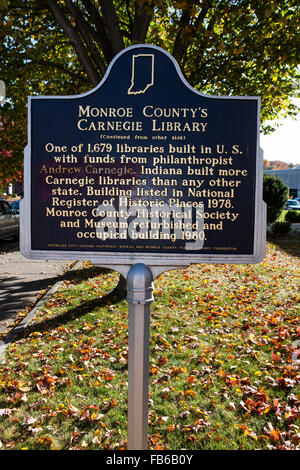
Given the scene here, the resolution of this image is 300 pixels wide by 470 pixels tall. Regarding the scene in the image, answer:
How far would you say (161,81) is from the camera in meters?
2.86

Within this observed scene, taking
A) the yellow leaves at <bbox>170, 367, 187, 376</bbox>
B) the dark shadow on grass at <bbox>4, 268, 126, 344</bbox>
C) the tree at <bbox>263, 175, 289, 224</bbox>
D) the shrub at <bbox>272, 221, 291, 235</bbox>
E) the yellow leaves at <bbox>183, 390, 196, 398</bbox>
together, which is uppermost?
the tree at <bbox>263, 175, 289, 224</bbox>

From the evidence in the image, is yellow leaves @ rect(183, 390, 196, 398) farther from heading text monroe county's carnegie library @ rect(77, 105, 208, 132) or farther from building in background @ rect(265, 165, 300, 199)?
building in background @ rect(265, 165, 300, 199)

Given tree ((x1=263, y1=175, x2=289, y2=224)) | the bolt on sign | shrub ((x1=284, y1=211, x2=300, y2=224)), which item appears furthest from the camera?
shrub ((x1=284, y1=211, x2=300, y2=224))

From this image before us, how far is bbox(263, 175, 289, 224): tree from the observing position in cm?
1906

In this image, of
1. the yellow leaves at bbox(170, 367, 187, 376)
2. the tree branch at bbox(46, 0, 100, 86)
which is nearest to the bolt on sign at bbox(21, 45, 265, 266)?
the yellow leaves at bbox(170, 367, 187, 376)

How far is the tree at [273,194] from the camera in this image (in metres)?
19.1

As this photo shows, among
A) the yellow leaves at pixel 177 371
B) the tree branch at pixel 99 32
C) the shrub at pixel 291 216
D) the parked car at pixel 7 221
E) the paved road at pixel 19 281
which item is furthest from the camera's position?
the shrub at pixel 291 216

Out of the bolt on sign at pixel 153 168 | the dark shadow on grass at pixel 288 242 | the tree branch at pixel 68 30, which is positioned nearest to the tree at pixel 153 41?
the tree branch at pixel 68 30

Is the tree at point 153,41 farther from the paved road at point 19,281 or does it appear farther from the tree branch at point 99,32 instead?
the paved road at point 19,281

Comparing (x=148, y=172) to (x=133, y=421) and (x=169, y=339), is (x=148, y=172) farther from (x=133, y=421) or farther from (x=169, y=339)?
(x=169, y=339)

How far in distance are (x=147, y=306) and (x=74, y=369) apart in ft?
7.84

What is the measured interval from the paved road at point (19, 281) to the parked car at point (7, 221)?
74.0 inches

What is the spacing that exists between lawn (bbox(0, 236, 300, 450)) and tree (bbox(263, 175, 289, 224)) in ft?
40.2

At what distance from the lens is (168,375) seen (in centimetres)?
452
